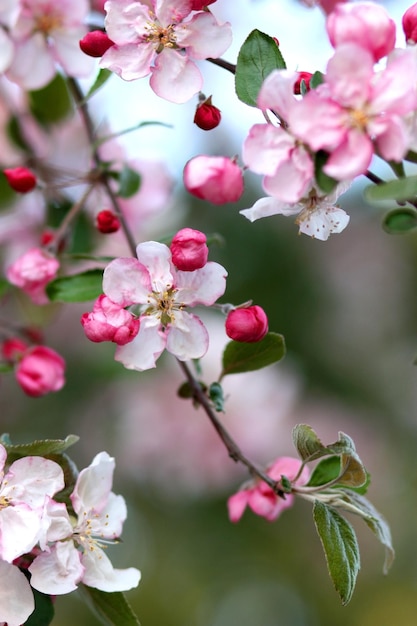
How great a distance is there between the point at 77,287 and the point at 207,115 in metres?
0.34

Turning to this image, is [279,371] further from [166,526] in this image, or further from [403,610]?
[403,610]

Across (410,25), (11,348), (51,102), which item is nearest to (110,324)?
(410,25)

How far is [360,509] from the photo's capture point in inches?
33.2

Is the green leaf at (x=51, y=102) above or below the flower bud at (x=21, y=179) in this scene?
below

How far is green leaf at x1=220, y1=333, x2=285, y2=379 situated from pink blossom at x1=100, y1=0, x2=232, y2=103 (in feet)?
0.94

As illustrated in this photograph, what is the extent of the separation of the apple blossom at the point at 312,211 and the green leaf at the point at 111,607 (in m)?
0.39

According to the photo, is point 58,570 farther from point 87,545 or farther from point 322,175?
point 322,175

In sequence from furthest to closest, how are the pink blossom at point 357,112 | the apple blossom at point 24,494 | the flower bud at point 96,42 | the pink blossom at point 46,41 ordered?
1. the pink blossom at point 46,41
2. the flower bud at point 96,42
3. the apple blossom at point 24,494
4. the pink blossom at point 357,112

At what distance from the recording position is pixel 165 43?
2.83 ft

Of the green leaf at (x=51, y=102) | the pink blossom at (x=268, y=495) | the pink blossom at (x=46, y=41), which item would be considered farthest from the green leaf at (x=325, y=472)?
the green leaf at (x=51, y=102)

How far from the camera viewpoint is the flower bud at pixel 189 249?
0.79 metres

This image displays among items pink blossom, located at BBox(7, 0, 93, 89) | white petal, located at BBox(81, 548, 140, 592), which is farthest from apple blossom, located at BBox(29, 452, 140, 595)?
pink blossom, located at BBox(7, 0, 93, 89)

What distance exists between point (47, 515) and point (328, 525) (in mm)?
267

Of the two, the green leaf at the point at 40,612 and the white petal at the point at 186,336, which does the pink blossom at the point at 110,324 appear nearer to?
the white petal at the point at 186,336
